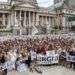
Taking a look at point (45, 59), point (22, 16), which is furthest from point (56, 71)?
point (22, 16)

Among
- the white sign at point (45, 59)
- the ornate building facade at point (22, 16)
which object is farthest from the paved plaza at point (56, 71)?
the ornate building facade at point (22, 16)

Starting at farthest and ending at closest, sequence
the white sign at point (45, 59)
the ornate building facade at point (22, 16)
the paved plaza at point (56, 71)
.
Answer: the ornate building facade at point (22, 16), the white sign at point (45, 59), the paved plaza at point (56, 71)

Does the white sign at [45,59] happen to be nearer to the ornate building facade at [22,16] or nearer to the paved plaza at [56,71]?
the paved plaza at [56,71]

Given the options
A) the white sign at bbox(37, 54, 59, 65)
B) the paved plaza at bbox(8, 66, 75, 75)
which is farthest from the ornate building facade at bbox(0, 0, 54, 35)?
the white sign at bbox(37, 54, 59, 65)

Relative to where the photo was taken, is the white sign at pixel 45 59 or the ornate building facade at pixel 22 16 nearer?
the white sign at pixel 45 59

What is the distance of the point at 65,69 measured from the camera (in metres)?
19.7

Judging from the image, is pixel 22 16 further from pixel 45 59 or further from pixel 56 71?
pixel 56 71

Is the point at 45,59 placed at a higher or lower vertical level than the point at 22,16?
higher

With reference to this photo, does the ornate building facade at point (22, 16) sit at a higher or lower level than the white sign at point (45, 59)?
lower

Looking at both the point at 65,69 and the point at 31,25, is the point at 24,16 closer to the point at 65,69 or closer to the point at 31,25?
the point at 31,25

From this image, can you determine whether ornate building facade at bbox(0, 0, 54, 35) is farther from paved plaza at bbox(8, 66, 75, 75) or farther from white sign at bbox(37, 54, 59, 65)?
white sign at bbox(37, 54, 59, 65)

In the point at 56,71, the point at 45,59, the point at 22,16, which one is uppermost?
the point at 45,59

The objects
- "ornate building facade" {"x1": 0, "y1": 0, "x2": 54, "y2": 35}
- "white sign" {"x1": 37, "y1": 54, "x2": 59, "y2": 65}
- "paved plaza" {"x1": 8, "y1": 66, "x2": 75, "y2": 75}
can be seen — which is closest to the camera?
"paved plaza" {"x1": 8, "y1": 66, "x2": 75, "y2": 75}

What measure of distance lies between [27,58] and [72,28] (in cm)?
5831
